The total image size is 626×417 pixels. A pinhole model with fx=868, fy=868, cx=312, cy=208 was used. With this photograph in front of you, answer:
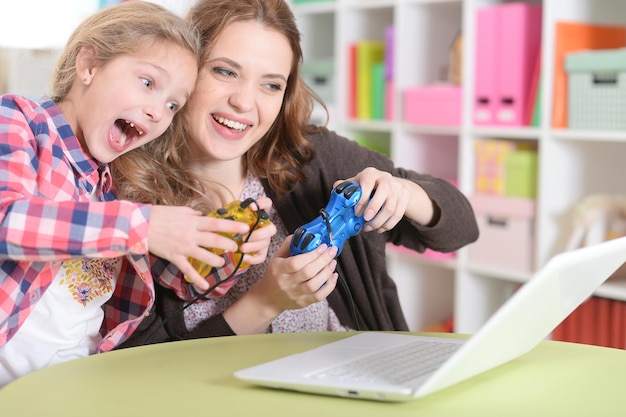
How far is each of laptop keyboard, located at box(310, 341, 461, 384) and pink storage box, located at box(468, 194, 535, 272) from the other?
1544 millimetres

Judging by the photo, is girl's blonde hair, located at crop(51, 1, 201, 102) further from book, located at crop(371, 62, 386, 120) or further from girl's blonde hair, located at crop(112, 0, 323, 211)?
book, located at crop(371, 62, 386, 120)

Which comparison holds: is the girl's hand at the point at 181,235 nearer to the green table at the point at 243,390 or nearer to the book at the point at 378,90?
the green table at the point at 243,390

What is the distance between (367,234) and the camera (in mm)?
1666

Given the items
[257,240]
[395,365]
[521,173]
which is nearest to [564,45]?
[521,173]

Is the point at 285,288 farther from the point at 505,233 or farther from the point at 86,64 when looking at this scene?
the point at 505,233

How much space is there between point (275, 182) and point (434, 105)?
134 centimetres

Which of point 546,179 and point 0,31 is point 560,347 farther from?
point 0,31

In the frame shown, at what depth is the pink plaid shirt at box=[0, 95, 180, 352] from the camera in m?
1.01

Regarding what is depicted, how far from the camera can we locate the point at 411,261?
308 centimetres

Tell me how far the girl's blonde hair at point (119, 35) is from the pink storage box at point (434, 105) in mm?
1512

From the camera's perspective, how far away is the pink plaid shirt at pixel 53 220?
101cm

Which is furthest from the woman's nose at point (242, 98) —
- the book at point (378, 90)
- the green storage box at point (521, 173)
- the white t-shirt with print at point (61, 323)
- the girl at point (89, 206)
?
the book at point (378, 90)

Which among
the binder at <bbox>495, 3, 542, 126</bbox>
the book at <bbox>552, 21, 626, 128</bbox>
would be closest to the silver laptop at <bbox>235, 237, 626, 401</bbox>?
the book at <bbox>552, 21, 626, 128</bbox>

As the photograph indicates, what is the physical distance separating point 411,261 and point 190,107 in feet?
5.55
